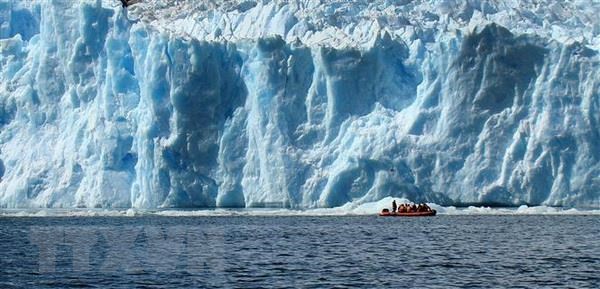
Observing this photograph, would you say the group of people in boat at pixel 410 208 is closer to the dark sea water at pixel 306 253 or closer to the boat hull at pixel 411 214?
the boat hull at pixel 411 214

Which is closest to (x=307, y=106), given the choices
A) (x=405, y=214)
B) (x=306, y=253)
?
(x=405, y=214)

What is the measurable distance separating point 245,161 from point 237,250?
14.1m

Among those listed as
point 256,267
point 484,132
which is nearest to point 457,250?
point 256,267

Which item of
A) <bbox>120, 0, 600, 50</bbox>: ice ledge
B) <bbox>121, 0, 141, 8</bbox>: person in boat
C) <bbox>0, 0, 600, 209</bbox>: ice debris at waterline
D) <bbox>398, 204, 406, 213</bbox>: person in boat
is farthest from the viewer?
<bbox>121, 0, 141, 8</bbox>: person in boat

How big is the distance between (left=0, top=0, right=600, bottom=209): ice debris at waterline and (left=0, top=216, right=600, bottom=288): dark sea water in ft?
4.75

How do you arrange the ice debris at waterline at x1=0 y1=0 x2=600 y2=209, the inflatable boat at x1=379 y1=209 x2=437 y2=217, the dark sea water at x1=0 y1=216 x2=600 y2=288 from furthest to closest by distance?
the inflatable boat at x1=379 y1=209 x2=437 y2=217 → the ice debris at waterline at x1=0 y1=0 x2=600 y2=209 → the dark sea water at x1=0 y1=216 x2=600 y2=288

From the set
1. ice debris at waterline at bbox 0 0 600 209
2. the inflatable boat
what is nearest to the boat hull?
the inflatable boat

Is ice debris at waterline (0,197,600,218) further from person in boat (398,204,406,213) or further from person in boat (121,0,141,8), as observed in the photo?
person in boat (121,0,141,8)

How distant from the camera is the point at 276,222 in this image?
151ft

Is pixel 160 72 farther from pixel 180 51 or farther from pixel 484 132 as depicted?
pixel 484 132

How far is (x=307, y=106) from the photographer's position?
46406mm

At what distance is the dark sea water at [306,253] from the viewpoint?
83.1ft

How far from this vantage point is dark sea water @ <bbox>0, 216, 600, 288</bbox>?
2533cm

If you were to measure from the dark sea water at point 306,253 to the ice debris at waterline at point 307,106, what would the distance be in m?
1.45
